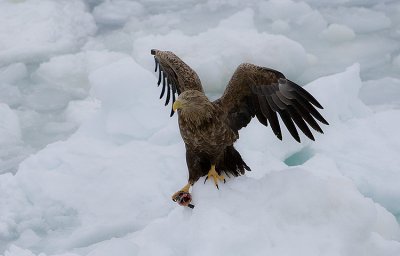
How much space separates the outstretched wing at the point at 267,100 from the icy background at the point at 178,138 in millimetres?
430

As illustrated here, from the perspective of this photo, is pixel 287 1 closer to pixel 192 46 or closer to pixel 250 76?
pixel 192 46

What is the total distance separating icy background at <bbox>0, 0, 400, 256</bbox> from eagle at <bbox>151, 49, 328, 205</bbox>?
22 centimetres

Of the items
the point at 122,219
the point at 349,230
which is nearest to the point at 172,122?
the point at 122,219

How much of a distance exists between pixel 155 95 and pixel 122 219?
222 centimetres

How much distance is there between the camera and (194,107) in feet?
11.6

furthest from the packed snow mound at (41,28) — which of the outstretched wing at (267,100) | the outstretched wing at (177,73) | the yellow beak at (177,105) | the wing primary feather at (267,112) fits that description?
the yellow beak at (177,105)

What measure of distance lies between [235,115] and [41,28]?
8475 mm

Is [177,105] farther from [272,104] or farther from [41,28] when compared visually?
[41,28]

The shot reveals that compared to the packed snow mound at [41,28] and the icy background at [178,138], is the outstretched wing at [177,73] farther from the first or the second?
the packed snow mound at [41,28]

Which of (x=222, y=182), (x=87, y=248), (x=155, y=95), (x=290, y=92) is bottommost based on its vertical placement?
(x=87, y=248)

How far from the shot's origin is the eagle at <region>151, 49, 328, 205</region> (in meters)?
3.64

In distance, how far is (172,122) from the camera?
25.0 feet

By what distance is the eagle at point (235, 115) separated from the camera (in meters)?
3.64

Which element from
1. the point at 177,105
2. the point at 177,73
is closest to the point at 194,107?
the point at 177,105
